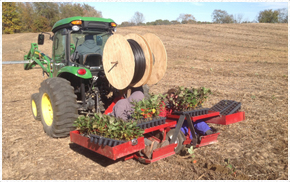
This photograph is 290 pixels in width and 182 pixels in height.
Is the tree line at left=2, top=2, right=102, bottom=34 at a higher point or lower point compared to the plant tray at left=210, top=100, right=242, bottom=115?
higher

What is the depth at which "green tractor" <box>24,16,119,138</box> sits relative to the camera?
4.67m

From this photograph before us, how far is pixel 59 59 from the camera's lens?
589cm

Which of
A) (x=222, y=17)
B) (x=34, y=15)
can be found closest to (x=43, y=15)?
(x=34, y=15)

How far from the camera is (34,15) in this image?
46500 millimetres

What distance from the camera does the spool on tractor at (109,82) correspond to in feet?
12.8

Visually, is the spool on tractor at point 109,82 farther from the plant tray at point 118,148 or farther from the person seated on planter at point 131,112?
the person seated on planter at point 131,112

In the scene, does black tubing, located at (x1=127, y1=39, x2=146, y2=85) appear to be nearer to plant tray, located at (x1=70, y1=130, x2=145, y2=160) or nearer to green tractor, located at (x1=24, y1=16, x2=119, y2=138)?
green tractor, located at (x1=24, y1=16, x2=119, y2=138)

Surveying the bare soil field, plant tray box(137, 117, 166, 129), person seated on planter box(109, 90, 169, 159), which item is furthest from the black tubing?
the bare soil field

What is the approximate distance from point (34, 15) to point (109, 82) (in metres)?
48.2

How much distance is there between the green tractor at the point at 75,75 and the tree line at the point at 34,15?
123 ft

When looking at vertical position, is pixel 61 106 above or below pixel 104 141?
above

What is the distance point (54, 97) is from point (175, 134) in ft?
7.43

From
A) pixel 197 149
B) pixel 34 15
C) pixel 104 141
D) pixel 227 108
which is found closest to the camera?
pixel 104 141

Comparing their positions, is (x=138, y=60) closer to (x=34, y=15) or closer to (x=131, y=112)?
(x=131, y=112)
